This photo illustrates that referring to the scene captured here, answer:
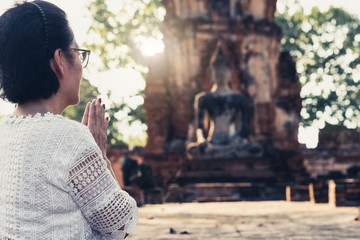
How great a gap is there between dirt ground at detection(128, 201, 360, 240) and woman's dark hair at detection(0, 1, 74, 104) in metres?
2.52

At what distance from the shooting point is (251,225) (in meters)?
4.93

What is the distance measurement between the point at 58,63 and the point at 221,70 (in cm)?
939

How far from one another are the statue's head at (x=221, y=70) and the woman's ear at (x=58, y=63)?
9.35m

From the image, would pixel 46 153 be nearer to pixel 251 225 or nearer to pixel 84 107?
pixel 251 225

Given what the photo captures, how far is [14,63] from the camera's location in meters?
1.63

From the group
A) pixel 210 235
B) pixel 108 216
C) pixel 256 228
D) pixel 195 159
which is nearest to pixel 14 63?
pixel 108 216

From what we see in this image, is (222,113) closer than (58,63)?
No

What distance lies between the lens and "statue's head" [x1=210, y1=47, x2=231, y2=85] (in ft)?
35.9

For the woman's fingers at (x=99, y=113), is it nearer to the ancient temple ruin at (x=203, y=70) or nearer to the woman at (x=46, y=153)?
the woman at (x=46, y=153)

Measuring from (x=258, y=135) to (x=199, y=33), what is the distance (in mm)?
2959

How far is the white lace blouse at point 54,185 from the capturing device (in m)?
1.54

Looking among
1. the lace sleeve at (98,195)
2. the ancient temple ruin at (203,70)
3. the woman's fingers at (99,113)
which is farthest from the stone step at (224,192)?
the lace sleeve at (98,195)

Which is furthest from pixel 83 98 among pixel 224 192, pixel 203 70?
pixel 224 192

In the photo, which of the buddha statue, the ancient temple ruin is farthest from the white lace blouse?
the ancient temple ruin
